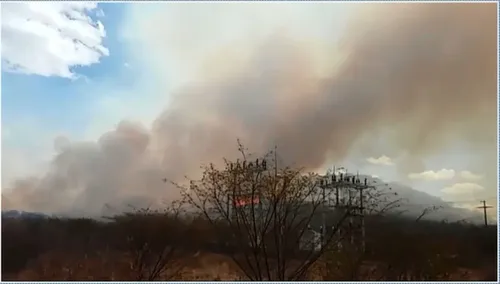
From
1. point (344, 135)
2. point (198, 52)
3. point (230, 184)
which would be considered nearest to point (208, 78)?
point (198, 52)

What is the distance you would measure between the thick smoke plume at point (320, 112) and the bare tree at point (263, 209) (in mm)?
67

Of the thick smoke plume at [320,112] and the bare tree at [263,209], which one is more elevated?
the thick smoke plume at [320,112]

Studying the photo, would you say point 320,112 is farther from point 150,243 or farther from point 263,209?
point 150,243

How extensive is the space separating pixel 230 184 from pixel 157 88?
20.3 inches

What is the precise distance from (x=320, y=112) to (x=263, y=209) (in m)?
0.48

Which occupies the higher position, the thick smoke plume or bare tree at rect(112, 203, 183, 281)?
the thick smoke plume

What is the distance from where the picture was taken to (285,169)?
99.5 inches

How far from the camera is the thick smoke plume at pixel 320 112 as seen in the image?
2.51 m

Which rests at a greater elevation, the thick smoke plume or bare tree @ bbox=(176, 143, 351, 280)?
the thick smoke plume

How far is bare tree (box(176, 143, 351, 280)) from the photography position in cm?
252

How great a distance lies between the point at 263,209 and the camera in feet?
8.31

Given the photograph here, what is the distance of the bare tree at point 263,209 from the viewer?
99.1 inches

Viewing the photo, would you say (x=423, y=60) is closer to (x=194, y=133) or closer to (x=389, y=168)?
(x=389, y=168)

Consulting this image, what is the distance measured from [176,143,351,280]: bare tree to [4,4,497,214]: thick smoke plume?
0.22 feet
